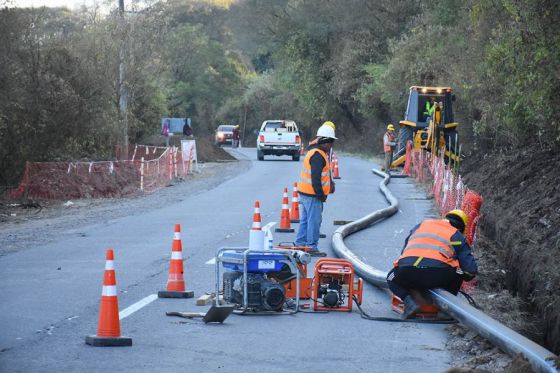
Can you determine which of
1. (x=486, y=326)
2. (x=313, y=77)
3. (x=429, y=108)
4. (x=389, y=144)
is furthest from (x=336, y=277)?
(x=313, y=77)

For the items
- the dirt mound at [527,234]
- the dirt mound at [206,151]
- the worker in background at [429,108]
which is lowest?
the dirt mound at [206,151]

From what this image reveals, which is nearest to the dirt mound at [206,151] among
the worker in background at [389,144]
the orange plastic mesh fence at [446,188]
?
the worker in background at [389,144]

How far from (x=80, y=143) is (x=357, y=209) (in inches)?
560

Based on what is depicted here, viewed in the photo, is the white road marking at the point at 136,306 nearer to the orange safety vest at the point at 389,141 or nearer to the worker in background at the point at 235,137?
the orange safety vest at the point at 389,141

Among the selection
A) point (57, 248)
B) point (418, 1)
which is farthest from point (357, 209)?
point (418, 1)

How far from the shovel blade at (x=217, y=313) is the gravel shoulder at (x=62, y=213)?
24.8 feet

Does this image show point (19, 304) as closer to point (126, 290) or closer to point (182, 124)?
point (126, 290)

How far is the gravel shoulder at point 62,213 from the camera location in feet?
66.3

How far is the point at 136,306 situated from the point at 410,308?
3030mm

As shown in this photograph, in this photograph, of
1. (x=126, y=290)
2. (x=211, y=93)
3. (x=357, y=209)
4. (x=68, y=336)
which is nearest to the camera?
(x=68, y=336)

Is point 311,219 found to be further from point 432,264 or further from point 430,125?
point 430,125

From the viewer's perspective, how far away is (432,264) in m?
11.2

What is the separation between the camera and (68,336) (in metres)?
9.84

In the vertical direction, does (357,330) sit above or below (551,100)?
below
